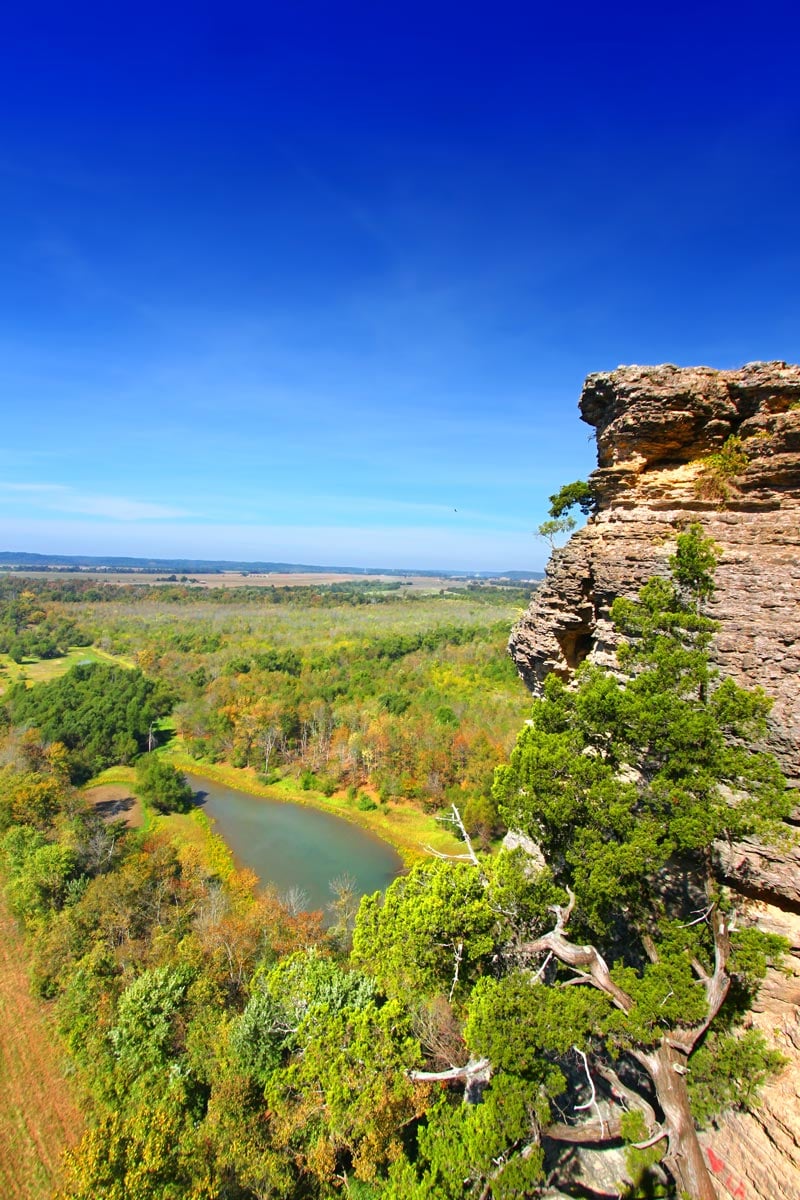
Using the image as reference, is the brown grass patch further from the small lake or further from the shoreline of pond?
the shoreline of pond

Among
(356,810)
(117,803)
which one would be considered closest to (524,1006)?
(356,810)

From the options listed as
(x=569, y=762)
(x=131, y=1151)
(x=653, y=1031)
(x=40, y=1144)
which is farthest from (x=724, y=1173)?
(x=40, y=1144)

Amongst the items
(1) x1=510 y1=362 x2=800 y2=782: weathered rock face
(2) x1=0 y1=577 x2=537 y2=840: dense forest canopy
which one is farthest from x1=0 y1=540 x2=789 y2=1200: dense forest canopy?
(2) x1=0 y1=577 x2=537 y2=840: dense forest canopy

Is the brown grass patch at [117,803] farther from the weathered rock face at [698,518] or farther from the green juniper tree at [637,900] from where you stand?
the weathered rock face at [698,518]

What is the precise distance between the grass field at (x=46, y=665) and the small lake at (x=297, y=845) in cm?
3186

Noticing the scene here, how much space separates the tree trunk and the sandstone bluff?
80 centimetres

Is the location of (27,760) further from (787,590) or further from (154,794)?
(787,590)

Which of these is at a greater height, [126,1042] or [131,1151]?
[131,1151]

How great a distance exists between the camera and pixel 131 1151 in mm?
8531

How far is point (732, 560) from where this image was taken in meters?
8.48

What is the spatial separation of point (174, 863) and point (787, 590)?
23.0m

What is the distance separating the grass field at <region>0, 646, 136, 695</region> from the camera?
57703 millimetres

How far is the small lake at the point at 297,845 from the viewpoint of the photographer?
27.7m

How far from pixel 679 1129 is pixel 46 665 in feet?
248
